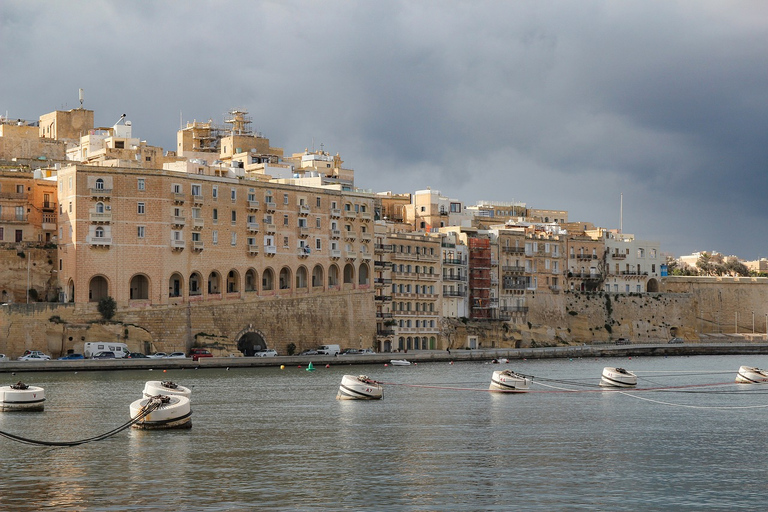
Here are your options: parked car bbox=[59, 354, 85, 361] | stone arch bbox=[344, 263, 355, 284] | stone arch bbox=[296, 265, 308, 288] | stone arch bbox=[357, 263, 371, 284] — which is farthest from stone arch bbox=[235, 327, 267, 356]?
parked car bbox=[59, 354, 85, 361]

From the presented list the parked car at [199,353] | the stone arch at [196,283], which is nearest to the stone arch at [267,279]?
the stone arch at [196,283]

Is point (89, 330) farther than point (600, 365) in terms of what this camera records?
No

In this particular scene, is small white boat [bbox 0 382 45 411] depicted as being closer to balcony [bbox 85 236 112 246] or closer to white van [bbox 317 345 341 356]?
balcony [bbox 85 236 112 246]

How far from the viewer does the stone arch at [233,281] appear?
293 ft

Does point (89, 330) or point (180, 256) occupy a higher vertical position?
point (180, 256)

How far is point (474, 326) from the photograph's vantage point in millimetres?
107562

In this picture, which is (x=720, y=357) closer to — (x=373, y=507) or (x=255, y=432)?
(x=255, y=432)

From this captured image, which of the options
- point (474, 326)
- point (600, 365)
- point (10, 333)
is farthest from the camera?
point (474, 326)

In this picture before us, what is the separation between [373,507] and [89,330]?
5385cm

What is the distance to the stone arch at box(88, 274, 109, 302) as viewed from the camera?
82.9m

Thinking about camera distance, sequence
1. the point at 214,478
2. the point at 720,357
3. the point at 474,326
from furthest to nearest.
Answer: the point at 720,357 < the point at 474,326 < the point at 214,478

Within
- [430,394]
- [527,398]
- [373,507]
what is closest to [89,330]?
[430,394]

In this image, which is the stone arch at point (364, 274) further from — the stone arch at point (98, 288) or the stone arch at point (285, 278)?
the stone arch at point (98, 288)

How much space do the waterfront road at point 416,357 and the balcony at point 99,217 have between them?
10.1 metres
